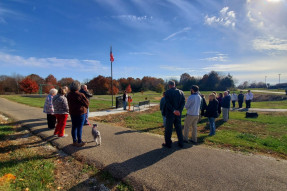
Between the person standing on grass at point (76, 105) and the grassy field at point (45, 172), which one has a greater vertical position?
the person standing on grass at point (76, 105)

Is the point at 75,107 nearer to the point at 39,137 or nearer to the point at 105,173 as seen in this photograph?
the point at 105,173

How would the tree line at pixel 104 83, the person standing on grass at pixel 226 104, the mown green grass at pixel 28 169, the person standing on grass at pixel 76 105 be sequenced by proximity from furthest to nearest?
the tree line at pixel 104 83 < the person standing on grass at pixel 226 104 < the person standing on grass at pixel 76 105 < the mown green grass at pixel 28 169

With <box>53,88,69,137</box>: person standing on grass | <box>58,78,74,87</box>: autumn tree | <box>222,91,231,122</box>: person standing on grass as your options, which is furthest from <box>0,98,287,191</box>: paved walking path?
<box>58,78,74,87</box>: autumn tree

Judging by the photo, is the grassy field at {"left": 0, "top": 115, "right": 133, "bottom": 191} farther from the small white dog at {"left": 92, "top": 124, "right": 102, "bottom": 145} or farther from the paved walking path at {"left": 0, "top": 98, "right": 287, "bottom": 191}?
the small white dog at {"left": 92, "top": 124, "right": 102, "bottom": 145}

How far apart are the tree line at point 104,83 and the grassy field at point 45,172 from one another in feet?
155

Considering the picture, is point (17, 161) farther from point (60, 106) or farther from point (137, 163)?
point (137, 163)

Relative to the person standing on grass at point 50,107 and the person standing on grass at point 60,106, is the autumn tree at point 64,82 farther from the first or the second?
the person standing on grass at point 60,106

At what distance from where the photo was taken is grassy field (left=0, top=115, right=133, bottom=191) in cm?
278

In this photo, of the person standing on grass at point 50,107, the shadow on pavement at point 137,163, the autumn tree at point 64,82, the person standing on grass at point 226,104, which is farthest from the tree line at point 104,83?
the shadow on pavement at point 137,163

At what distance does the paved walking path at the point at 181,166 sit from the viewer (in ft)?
9.28

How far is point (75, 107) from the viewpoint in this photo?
4270mm

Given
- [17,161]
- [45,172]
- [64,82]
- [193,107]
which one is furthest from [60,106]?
[64,82]

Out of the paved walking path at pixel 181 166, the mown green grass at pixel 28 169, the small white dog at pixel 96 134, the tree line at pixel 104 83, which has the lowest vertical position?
the paved walking path at pixel 181 166

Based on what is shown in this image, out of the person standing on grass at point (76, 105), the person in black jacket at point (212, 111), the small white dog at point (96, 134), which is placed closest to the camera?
the person standing on grass at point (76, 105)
